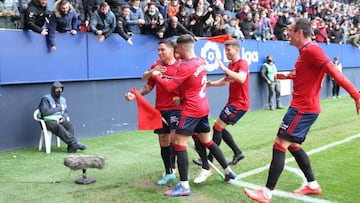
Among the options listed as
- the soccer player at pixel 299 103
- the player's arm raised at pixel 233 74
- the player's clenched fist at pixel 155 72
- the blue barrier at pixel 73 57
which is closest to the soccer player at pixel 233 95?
the player's arm raised at pixel 233 74

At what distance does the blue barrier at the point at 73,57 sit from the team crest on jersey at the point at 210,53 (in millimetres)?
30

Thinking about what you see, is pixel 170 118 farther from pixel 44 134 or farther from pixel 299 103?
pixel 44 134

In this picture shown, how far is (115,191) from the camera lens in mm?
5574

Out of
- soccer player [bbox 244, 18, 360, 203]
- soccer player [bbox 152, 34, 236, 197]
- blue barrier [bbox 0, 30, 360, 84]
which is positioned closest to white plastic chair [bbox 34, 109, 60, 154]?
blue barrier [bbox 0, 30, 360, 84]

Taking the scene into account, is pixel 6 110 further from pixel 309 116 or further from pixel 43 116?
pixel 309 116

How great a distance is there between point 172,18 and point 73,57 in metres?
2.89

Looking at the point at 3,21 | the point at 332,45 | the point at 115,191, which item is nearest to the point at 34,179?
the point at 115,191

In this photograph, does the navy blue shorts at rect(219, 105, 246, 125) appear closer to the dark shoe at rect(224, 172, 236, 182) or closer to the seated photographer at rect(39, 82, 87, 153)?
the dark shoe at rect(224, 172, 236, 182)

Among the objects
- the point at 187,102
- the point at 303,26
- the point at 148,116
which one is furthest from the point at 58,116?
the point at 303,26

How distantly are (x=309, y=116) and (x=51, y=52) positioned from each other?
5.95m

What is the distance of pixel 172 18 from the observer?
11039mm

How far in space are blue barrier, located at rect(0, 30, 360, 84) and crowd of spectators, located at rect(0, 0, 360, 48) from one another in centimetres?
23

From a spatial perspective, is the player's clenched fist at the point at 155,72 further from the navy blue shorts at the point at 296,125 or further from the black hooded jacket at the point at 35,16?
the black hooded jacket at the point at 35,16

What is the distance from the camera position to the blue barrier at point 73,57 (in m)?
8.42
